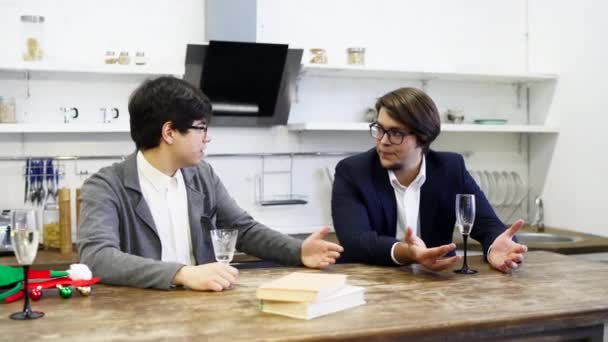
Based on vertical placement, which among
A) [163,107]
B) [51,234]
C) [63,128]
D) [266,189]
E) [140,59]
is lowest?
[51,234]

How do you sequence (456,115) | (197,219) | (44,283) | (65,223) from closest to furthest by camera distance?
(44,283)
(197,219)
(65,223)
(456,115)

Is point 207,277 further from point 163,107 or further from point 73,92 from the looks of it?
point 73,92

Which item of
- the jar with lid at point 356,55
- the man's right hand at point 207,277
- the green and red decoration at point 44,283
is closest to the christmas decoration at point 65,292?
the green and red decoration at point 44,283

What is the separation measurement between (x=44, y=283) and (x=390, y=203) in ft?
3.98

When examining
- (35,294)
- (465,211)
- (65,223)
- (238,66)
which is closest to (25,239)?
(35,294)

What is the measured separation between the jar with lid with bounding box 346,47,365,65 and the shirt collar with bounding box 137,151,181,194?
189cm

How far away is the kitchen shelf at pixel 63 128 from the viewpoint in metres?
3.30

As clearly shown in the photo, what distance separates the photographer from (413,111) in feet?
8.04

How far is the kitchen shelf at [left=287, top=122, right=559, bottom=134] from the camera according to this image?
3732mm

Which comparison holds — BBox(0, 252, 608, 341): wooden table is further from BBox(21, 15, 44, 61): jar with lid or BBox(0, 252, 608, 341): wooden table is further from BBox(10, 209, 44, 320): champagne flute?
BBox(21, 15, 44, 61): jar with lid

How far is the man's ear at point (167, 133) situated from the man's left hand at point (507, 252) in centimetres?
109

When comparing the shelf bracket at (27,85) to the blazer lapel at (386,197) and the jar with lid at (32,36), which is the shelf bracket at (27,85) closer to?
the jar with lid at (32,36)

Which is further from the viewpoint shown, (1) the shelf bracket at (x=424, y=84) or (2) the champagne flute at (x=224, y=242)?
(1) the shelf bracket at (x=424, y=84)

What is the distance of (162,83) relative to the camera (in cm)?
221
